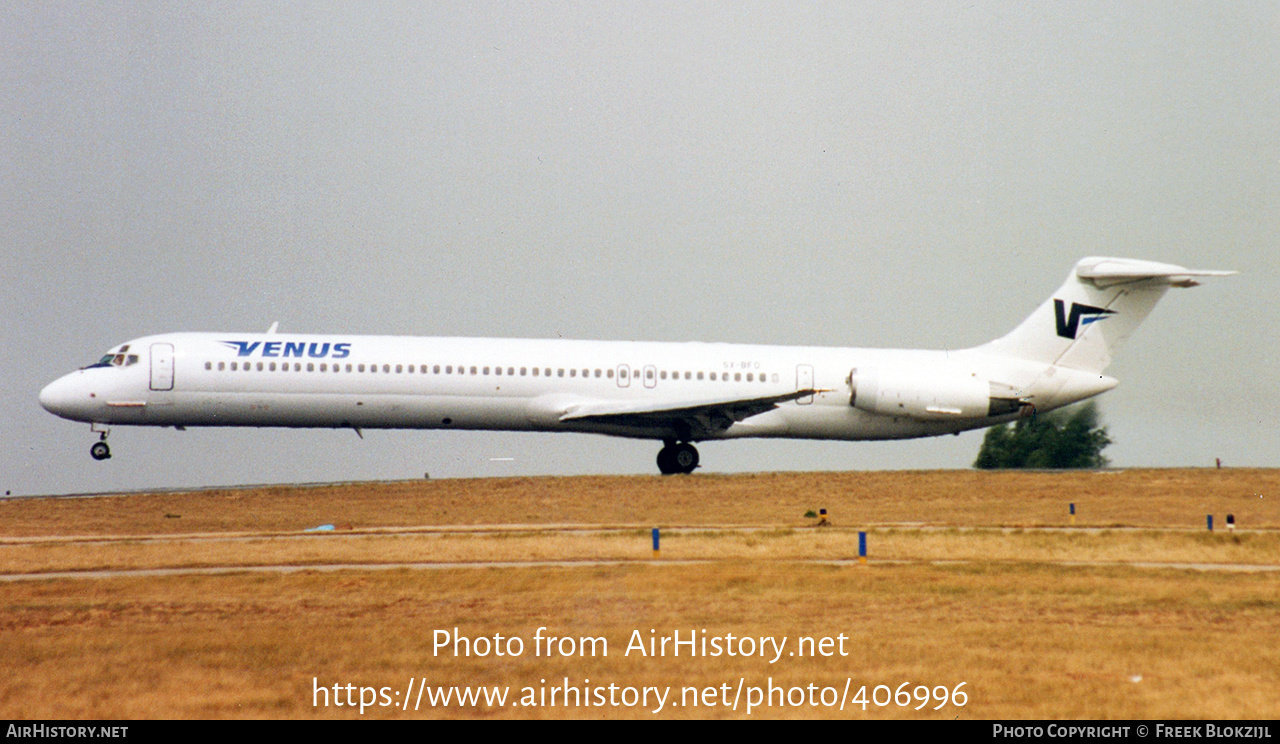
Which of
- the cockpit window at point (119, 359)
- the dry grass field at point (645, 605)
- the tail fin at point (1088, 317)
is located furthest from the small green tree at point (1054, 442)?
the cockpit window at point (119, 359)

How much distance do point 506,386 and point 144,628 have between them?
62.7 feet

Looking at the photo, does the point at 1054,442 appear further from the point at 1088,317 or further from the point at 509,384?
the point at 509,384

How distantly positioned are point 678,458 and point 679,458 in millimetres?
28

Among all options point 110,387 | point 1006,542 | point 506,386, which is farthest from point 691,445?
point 110,387

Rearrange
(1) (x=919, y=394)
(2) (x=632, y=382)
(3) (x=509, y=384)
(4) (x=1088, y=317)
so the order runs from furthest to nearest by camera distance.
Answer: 1. (4) (x=1088, y=317)
2. (1) (x=919, y=394)
3. (2) (x=632, y=382)
4. (3) (x=509, y=384)

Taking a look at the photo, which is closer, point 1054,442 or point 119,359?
point 119,359

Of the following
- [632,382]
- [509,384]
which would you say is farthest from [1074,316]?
[509,384]

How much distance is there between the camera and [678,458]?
118 ft

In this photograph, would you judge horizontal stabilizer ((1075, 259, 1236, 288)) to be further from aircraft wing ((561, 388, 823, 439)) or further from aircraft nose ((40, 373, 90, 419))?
aircraft nose ((40, 373, 90, 419))

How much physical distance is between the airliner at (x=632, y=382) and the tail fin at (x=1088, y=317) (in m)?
0.04

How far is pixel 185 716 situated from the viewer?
11.8 m
